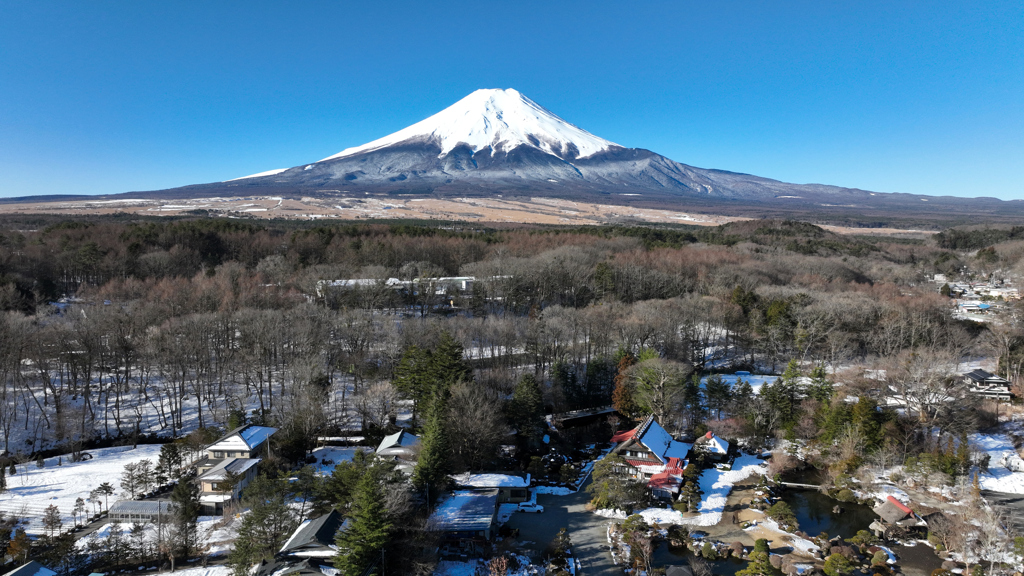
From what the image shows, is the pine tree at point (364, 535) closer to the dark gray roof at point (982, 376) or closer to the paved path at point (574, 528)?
the paved path at point (574, 528)

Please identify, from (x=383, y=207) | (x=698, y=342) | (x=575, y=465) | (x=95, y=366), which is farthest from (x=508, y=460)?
(x=383, y=207)

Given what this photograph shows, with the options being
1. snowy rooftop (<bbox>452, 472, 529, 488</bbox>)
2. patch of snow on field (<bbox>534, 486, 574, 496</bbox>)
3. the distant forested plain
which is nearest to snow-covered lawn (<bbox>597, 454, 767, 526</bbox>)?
patch of snow on field (<bbox>534, 486, 574, 496</bbox>)

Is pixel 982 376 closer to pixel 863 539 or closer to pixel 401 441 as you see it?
pixel 863 539

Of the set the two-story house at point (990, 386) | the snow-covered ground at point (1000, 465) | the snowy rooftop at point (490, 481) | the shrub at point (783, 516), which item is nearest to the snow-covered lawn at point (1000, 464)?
the snow-covered ground at point (1000, 465)

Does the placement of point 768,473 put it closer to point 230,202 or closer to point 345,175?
point 230,202

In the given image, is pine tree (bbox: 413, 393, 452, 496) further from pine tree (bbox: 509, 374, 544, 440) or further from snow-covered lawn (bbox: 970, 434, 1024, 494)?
snow-covered lawn (bbox: 970, 434, 1024, 494)

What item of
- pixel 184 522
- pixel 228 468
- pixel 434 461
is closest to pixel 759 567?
pixel 434 461
